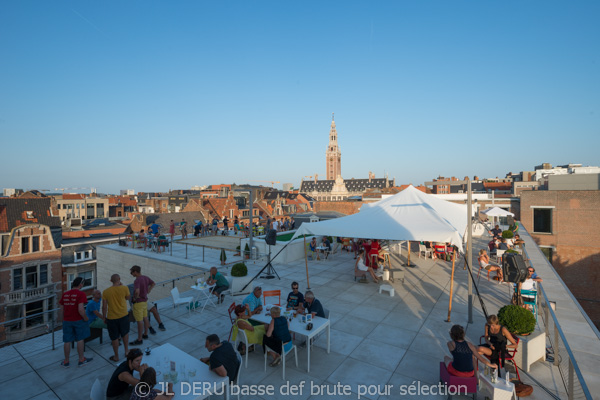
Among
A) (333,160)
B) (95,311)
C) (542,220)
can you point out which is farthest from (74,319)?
(333,160)

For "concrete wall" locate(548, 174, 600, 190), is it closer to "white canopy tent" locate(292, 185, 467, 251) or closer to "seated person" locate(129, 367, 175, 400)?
"white canopy tent" locate(292, 185, 467, 251)

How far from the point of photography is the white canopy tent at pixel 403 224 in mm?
8312

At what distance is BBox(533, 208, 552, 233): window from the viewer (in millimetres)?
27484

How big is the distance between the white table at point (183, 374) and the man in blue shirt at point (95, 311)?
6.33ft

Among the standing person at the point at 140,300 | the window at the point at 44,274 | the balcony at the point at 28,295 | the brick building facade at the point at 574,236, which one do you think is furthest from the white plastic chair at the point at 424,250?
the window at the point at 44,274

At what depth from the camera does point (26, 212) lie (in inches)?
1110

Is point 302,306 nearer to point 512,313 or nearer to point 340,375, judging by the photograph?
point 340,375

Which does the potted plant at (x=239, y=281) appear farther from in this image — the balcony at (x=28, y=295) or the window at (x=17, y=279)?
the window at (x=17, y=279)

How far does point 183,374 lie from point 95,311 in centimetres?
277

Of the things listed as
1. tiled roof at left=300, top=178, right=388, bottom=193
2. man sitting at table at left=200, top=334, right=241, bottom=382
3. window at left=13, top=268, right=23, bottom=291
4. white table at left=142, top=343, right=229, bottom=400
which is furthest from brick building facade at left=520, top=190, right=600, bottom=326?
tiled roof at left=300, top=178, right=388, bottom=193

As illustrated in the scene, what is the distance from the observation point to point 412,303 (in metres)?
9.03

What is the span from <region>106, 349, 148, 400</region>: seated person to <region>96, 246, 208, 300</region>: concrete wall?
781cm

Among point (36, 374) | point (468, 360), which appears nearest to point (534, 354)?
point (468, 360)

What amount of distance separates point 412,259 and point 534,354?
31.6 feet
